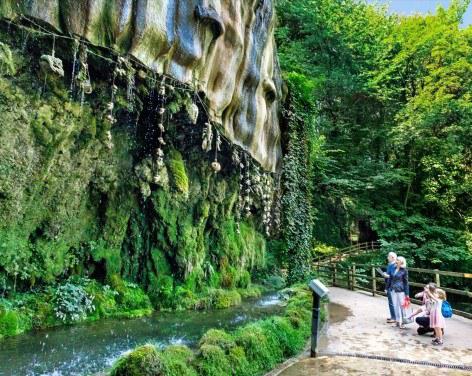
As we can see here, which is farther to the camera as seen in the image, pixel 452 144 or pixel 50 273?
pixel 452 144

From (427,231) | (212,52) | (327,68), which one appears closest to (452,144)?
(427,231)

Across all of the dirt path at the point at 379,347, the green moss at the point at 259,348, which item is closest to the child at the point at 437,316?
the dirt path at the point at 379,347

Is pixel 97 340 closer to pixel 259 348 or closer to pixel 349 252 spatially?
pixel 259 348

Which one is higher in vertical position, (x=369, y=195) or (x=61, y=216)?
(x=369, y=195)

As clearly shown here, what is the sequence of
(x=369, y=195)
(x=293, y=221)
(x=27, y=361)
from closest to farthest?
(x=27, y=361) → (x=293, y=221) → (x=369, y=195)

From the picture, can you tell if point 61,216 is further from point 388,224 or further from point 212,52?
point 388,224

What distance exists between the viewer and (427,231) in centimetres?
2078

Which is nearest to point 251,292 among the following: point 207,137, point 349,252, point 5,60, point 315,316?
point 207,137

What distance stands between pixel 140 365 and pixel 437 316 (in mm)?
5062

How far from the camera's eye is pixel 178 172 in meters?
11.2

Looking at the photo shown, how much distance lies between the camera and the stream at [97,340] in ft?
19.5

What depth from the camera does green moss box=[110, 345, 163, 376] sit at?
3.73m

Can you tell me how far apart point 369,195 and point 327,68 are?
25.9 ft

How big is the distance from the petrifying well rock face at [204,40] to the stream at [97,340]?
4.58 meters
